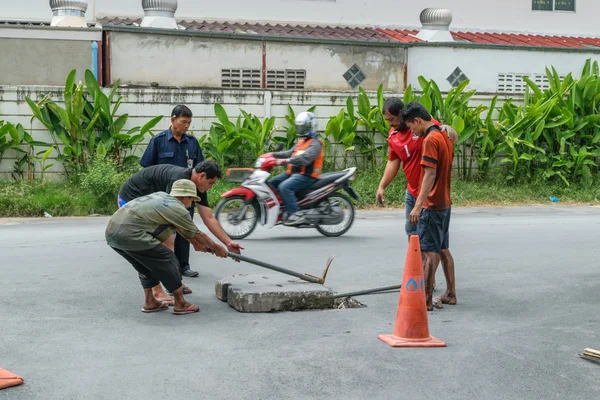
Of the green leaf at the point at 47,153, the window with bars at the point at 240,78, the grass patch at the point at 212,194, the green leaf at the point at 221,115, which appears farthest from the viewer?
the window with bars at the point at 240,78

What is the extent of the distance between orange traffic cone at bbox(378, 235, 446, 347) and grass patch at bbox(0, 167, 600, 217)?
776 centimetres

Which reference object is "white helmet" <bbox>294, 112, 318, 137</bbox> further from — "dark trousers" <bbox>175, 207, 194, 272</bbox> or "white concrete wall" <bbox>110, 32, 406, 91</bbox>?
"white concrete wall" <bbox>110, 32, 406, 91</bbox>

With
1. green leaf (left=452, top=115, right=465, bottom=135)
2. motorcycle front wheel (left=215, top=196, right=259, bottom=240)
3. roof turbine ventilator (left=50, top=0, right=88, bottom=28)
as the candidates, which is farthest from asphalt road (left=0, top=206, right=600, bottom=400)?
roof turbine ventilator (left=50, top=0, right=88, bottom=28)

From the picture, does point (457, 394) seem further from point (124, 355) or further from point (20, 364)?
point (20, 364)

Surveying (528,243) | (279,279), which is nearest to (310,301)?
(279,279)

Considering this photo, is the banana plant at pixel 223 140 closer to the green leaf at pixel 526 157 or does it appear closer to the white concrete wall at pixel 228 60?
the white concrete wall at pixel 228 60

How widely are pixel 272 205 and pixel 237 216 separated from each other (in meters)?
0.49

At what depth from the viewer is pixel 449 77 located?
65.8 feet

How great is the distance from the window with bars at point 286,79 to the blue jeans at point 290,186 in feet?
23.1

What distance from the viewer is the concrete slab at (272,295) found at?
7.42 m

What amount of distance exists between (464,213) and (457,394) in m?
9.83

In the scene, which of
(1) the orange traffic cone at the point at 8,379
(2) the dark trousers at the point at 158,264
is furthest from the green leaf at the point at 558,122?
(1) the orange traffic cone at the point at 8,379

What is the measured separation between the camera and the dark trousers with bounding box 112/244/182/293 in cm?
705

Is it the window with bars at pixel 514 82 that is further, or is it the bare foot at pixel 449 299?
the window with bars at pixel 514 82
